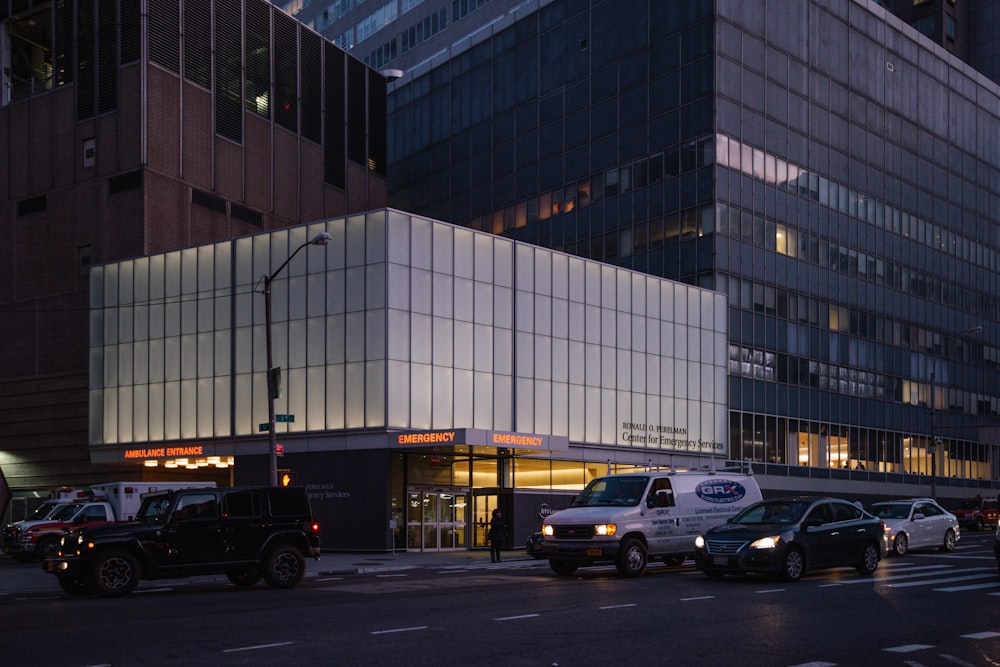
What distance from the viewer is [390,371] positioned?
130 ft

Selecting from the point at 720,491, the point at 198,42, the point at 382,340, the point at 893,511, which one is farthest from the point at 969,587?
the point at 198,42

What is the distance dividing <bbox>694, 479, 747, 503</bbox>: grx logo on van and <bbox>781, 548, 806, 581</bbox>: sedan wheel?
465cm

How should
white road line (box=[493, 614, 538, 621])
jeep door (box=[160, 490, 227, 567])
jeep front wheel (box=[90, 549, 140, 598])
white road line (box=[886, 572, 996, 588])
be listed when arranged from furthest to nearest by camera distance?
jeep door (box=[160, 490, 227, 567])
jeep front wheel (box=[90, 549, 140, 598])
white road line (box=[886, 572, 996, 588])
white road line (box=[493, 614, 538, 621])

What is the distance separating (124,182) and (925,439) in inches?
2116

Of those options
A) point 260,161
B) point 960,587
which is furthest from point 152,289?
point 960,587

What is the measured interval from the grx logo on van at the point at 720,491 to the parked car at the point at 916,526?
18.2ft

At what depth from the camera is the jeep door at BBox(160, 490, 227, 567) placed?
21031 millimetres

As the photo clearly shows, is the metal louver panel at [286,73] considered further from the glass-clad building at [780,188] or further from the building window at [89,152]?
the glass-clad building at [780,188]

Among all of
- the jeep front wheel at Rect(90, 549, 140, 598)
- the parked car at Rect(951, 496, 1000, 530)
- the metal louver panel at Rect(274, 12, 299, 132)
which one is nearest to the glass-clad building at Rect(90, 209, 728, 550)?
the metal louver panel at Rect(274, 12, 299, 132)

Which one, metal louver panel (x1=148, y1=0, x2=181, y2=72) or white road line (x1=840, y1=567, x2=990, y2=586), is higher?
metal louver panel (x1=148, y1=0, x2=181, y2=72)

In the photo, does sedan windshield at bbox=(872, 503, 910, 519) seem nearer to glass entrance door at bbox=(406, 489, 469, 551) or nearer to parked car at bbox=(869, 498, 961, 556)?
parked car at bbox=(869, 498, 961, 556)

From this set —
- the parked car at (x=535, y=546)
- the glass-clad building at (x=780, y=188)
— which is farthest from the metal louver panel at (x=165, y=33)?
the parked car at (x=535, y=546)

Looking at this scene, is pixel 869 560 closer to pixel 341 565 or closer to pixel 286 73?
pixel 341 565

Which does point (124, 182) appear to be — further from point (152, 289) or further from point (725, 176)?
point (725, 176)
